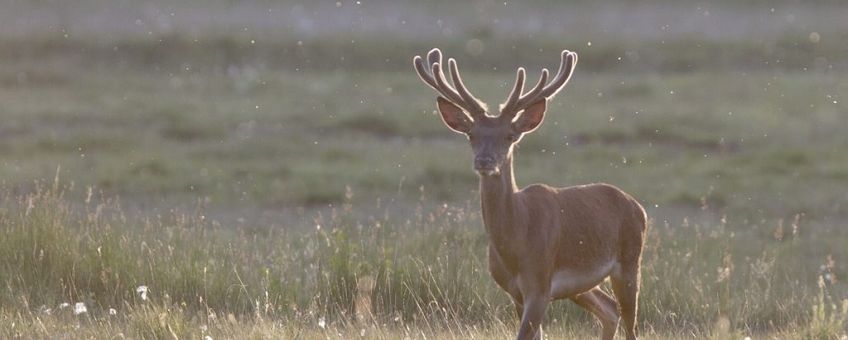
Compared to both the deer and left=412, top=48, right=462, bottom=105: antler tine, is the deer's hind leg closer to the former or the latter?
the deer

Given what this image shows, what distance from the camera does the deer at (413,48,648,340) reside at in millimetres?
8547

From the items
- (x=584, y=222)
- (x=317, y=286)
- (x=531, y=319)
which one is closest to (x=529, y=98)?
(x=584, y=222)

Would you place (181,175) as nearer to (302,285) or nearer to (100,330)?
(302,285)

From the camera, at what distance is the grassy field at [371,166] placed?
34.4ft

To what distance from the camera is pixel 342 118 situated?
22.2 metres

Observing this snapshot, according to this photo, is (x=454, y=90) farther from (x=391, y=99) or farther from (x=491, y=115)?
(x=391, y=99)

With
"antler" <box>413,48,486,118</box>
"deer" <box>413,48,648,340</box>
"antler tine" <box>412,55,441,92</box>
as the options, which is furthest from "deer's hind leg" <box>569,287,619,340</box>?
"antler tine" <box>412,55,441,92</box>

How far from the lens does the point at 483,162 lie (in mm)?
8273

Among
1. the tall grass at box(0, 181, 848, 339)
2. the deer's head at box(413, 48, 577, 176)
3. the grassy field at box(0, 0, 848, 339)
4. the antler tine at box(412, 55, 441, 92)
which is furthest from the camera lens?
the grassy field at box(0, 0, 848, 339)

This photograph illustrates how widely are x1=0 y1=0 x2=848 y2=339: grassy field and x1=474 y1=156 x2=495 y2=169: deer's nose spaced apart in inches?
55.2

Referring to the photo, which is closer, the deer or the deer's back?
the deer

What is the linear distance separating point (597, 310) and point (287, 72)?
18945 millimetres

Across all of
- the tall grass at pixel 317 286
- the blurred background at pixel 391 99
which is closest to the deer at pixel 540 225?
the tall grass at pixel 317 286

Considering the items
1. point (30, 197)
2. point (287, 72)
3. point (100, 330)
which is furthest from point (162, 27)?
point (100, 330)
